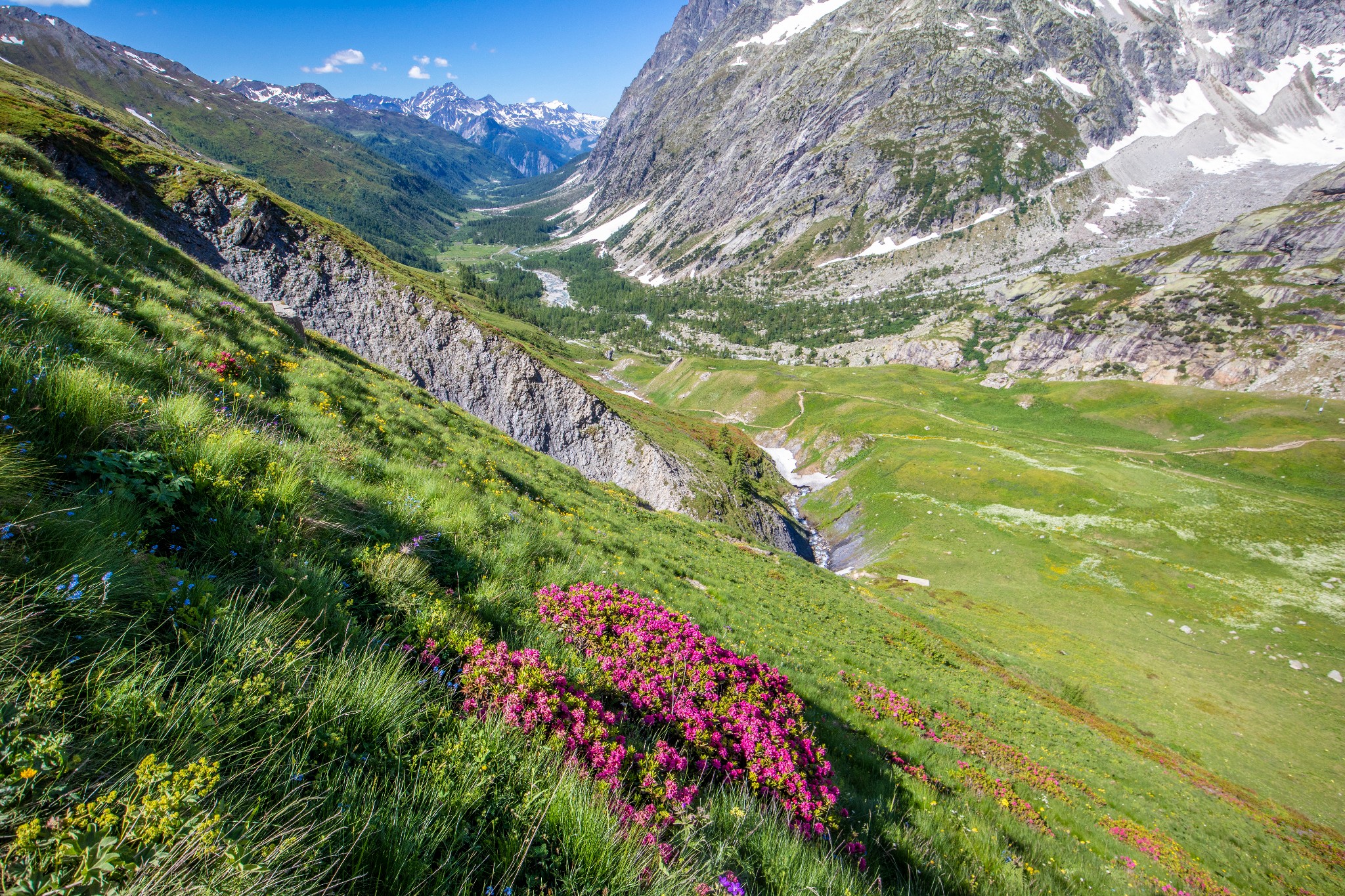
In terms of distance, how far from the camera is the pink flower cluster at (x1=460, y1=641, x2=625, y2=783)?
393 cm

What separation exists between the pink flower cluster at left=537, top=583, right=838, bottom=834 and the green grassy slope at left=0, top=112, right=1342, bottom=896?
0.53 meters

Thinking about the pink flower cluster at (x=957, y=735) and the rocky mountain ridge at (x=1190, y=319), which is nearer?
the pink flower cluster at (x=957, y=735)

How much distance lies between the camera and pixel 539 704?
13.4ft

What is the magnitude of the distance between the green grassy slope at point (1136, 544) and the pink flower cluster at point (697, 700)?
93.3 ft

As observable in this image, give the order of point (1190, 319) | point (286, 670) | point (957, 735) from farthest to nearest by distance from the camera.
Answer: point (1190, 319) < point (957, 735) < point (286, 670)

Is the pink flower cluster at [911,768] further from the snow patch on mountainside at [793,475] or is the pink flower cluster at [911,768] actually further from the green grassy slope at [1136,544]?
the snow patch on mountainside at [793,475]

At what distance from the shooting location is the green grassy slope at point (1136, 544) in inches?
1088

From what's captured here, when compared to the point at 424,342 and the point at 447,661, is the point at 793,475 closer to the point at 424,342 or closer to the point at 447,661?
the point at 424,342

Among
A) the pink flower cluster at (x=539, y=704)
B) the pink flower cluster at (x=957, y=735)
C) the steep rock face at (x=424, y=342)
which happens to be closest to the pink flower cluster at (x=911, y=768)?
the pink flower cluster at (x=957, y=735)

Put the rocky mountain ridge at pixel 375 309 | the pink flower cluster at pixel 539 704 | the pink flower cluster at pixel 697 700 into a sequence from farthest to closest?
the rocky mountain ridge at pixel 375 309 < the pink flower cluster at pixel 697 700 < the pink flower cluster at pixel 539 704

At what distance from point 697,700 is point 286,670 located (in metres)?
4.30

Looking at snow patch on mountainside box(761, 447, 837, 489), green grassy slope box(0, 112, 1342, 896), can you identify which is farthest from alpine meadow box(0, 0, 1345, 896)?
snow patch on mountainside box(761, 447, 837, 489)

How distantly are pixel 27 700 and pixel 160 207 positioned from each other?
49.7 metres

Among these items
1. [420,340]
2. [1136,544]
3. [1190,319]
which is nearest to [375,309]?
[420,340]
